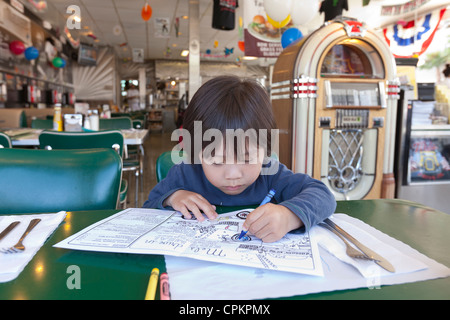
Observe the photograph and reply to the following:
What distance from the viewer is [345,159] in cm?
312

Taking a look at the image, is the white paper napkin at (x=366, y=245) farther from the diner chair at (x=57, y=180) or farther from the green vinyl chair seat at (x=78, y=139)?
the green vinyl chair seat at (x=78, y=139)

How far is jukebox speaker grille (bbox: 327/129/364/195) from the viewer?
3.09 metres

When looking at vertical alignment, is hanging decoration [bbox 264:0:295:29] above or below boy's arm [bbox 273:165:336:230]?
above

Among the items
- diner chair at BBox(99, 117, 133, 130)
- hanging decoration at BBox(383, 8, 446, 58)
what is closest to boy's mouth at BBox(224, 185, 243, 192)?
diner chair at BBox(99, 117, 133, 130)

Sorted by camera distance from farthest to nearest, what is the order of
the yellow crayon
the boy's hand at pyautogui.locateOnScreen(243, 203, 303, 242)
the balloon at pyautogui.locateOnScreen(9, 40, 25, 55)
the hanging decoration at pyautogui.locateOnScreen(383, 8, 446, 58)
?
the hanging decoration at pyautogui.locateOnScreen(383, 8, 446, 58)
the balloon at pyautogui.locateOnScreen(9, 40, 25, 55)
the boy's hand at pyautogui.locateOnScreen(243, 203, 303, 242)
the yellow crayon

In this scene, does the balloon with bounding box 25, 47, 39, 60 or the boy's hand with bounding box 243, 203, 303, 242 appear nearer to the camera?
the boy's hand with bounding box 243, 203, 303, 242

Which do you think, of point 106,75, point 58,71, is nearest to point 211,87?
point 58,71

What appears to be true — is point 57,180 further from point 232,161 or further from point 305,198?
point 305,198

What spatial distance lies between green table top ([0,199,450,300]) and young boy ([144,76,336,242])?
0.21 m

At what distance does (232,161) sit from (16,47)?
681 centimetres

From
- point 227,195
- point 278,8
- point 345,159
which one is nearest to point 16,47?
point 278,8

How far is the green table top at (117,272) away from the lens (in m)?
0.45

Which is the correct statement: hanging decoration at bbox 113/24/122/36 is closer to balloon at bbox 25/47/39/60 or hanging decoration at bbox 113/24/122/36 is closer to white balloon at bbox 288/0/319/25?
balloon at bbox 25/47/39/60
